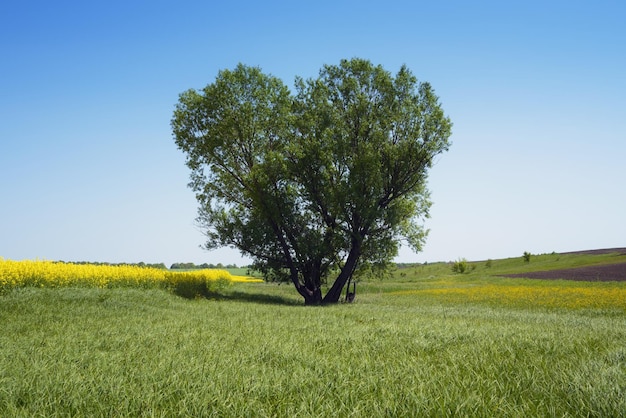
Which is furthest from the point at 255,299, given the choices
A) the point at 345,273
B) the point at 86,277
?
the point at 86,277

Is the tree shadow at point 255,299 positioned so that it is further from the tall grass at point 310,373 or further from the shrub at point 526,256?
the shrub at point 526,256

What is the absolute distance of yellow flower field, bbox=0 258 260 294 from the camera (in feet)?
59.0

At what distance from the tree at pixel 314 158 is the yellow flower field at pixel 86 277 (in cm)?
311

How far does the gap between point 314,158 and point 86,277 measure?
14.6m

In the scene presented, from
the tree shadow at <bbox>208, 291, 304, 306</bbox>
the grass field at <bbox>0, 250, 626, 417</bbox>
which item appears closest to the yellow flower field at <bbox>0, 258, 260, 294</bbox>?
the tree shadow at <bbox>208, 291, 304, 306</bbox>

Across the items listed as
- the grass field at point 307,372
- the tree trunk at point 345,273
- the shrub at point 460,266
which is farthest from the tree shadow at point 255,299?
the shrub at point 460,266

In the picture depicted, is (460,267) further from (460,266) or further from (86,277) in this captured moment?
(86,277)

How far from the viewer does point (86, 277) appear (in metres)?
21.3

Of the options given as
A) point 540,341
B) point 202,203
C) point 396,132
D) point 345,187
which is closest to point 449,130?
point 396,132

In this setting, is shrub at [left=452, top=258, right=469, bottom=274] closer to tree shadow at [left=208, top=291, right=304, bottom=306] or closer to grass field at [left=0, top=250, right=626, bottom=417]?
tree shadow at [left=208, top=291, right=304, bottom=306]

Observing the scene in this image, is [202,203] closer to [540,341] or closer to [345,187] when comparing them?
[345,187]

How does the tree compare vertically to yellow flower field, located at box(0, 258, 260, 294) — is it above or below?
above

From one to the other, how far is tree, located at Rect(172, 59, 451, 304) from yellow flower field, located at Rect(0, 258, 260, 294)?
3111 millimetres

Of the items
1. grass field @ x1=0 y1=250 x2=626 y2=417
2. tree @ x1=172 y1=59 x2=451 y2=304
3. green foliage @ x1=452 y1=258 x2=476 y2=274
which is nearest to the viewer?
grass field @ x1=0 y1=250 x2=626 y2=417
